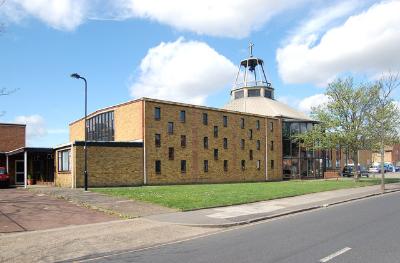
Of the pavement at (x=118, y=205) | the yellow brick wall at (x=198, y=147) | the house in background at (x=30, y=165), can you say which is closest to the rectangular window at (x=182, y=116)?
the yellow brick wall at (x=198, y=147)

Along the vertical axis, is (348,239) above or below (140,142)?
below

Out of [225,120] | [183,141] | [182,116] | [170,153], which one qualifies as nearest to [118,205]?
[170,153]

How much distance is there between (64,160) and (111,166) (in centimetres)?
388

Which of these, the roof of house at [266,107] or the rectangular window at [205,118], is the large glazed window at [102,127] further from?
the roof of house at [266,107]

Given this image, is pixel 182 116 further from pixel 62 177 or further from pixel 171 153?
pixel 62 177

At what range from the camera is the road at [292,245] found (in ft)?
30.5

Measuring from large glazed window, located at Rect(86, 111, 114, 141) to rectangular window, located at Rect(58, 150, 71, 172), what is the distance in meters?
8.60

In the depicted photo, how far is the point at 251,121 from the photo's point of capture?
52656mm

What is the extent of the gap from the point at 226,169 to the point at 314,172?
1848 centimetres

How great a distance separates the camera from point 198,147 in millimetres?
45094

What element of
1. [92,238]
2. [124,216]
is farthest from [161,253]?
[124,216]

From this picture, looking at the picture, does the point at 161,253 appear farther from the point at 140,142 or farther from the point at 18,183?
the point at 18,183

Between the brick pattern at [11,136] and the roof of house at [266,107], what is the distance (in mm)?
30838

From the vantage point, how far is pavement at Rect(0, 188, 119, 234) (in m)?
14.8
